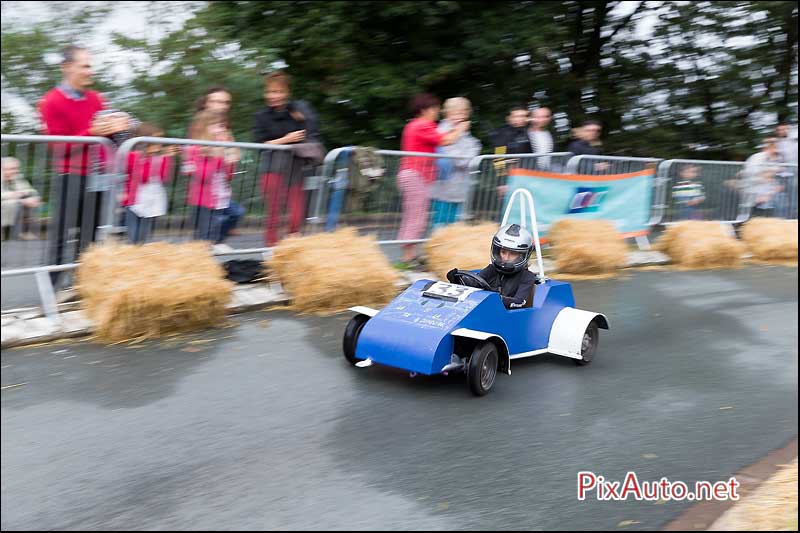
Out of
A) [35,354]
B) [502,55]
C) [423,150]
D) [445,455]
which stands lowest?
[35,354]

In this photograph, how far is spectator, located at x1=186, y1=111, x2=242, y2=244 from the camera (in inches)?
329

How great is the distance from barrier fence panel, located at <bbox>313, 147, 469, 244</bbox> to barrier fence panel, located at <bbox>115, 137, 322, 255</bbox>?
253 millimetres

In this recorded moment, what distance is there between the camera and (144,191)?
788cm

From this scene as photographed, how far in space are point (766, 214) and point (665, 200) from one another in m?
2.66

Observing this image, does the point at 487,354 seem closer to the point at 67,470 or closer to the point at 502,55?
the point at 67,470

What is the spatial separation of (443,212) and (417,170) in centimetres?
62

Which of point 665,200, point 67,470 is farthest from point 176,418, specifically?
point 665,200

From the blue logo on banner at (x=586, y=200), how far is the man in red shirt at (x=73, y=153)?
6083mm

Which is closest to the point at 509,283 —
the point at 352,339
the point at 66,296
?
the point at 352,339

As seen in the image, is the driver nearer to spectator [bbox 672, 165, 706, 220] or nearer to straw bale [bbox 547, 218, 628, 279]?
straw bale [bbox 547, 218, 628, 279]

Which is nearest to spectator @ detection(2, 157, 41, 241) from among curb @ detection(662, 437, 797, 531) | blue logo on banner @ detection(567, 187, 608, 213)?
curb @ detection(662, 437, 797, 531)

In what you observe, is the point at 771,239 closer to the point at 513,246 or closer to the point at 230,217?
the point at 513,246

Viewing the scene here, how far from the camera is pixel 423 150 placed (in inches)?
400

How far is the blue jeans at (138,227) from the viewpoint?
788cm
